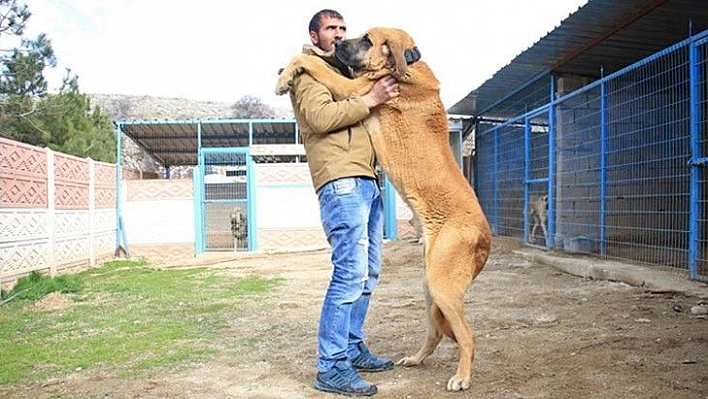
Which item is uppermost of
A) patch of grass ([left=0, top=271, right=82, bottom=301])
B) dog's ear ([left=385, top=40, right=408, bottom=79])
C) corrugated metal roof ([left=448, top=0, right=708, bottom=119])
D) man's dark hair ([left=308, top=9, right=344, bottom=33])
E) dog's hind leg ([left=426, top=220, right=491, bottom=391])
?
corrugated metal roof ([left=448, top=0, right=708, bottom=119])

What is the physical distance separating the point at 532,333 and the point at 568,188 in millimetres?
6159

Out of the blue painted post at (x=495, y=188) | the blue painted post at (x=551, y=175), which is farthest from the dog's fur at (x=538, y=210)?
the blue painted post at (x=495, y=188)

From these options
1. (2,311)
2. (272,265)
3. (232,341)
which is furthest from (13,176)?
(232,341)

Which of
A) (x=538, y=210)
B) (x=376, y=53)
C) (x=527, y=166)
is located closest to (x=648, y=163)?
(x=527, y=166)

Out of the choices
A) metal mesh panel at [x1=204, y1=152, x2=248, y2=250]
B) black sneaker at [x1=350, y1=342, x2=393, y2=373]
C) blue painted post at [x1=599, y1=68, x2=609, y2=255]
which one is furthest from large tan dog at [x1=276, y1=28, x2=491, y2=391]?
metal mesh panel at [x1=204, y1=152, x2=248, y2=250]

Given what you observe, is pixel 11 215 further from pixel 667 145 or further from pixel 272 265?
pixel 667 145

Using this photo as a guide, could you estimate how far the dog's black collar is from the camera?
3117mm

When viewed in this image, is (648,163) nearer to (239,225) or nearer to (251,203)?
(251,203)

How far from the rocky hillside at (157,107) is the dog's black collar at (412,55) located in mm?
42708

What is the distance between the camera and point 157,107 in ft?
155

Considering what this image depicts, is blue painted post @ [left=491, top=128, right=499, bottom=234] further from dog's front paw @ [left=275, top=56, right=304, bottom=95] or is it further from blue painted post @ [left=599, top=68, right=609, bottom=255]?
dog's front paw @ [left=275, top=56, right=304, bottom=95]

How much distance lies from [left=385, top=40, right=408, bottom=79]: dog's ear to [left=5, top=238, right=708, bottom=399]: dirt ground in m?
1.68

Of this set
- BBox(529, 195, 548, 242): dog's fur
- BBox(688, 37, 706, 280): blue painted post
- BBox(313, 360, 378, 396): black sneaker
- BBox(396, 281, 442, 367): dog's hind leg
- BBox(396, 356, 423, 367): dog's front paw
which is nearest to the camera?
BBox(313, 360, 378, 396): black sneaker

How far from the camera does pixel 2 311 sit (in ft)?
20.6
